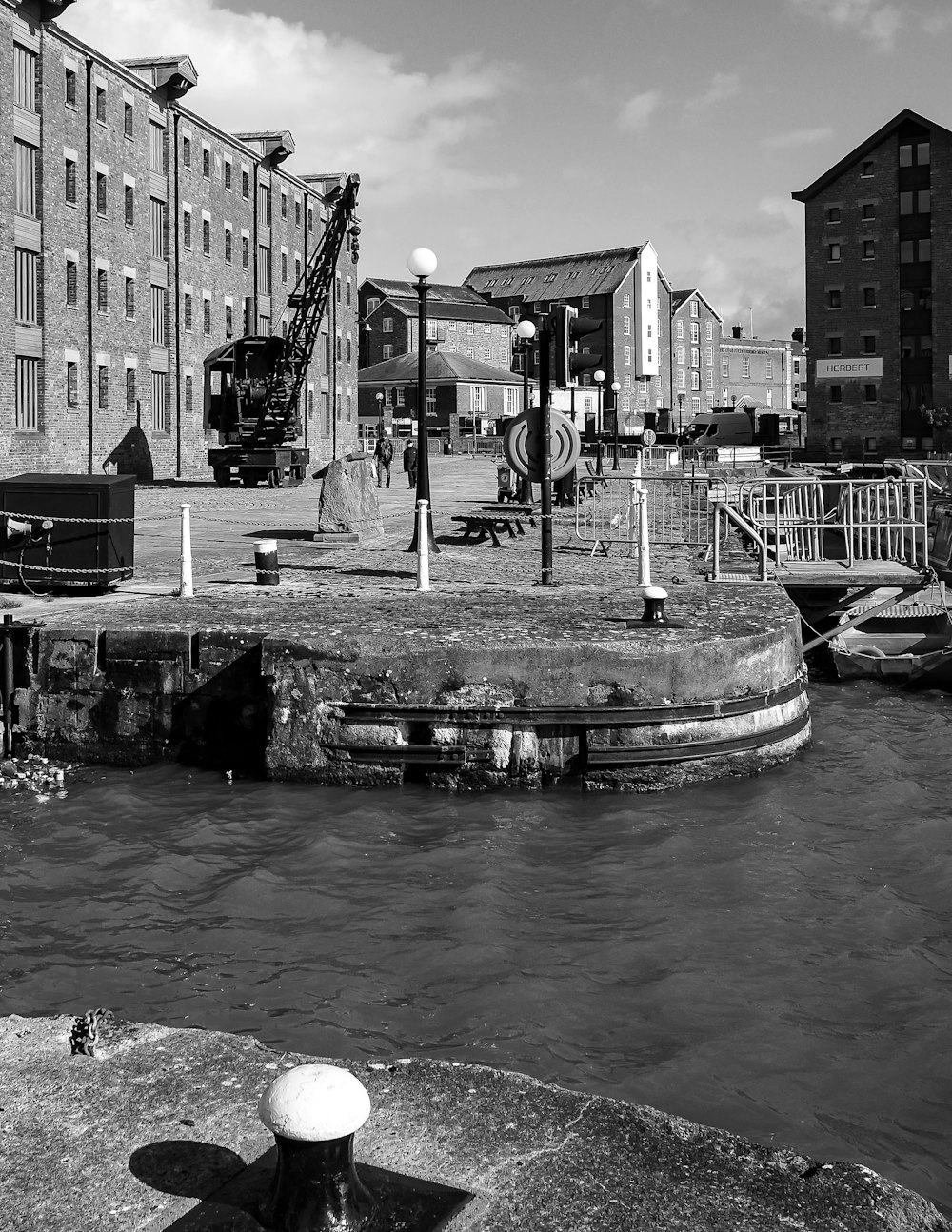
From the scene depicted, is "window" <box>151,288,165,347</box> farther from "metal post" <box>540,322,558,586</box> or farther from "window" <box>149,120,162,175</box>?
"metal post" <box>540,322,558,586</box>

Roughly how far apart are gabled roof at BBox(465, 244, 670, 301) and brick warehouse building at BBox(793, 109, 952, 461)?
3153 centimetres

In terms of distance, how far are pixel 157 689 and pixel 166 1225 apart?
307 inches

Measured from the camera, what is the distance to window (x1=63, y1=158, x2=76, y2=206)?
36531 mm

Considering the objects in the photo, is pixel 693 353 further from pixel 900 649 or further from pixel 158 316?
pixel 900 649

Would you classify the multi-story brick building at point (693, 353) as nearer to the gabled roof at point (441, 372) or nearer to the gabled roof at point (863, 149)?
the gabled roof at point (441, 372)

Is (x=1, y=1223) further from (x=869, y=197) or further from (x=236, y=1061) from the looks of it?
(x=869, y=197)

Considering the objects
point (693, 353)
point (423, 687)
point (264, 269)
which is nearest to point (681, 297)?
point (693, 353)

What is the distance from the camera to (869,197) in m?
66.8

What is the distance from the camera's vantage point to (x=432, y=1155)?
141 inches

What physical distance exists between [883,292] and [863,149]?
7.45m

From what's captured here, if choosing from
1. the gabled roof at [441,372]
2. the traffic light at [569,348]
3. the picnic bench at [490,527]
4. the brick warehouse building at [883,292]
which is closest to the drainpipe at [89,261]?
the picnic bench at [490,527]

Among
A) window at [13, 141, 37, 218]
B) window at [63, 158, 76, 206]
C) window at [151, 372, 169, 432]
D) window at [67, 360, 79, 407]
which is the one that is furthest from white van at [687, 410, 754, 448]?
window at [13, 141, 37, 218]

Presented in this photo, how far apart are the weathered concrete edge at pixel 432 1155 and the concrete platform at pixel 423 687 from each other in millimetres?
5778

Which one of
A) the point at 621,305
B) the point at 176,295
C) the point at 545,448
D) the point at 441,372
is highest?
the point at 621,305
